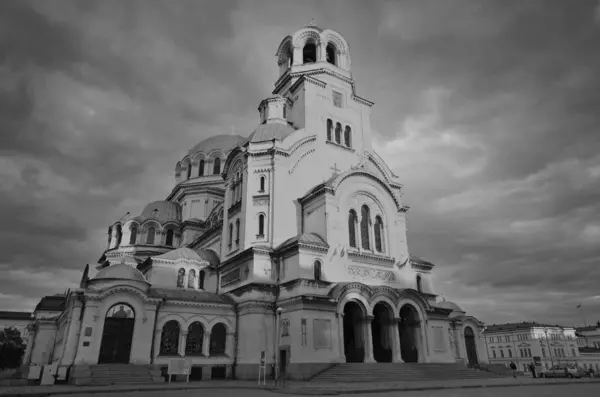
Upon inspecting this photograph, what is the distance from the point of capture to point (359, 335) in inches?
992

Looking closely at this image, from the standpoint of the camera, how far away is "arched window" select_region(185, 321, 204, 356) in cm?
2477

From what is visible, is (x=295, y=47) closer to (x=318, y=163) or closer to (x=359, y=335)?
(x=318, y=163)

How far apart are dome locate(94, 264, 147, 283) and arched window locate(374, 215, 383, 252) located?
1573 cm

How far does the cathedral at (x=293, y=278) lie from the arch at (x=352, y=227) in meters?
0.07

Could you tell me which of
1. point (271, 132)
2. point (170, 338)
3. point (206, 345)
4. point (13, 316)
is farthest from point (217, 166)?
point (13, 316)

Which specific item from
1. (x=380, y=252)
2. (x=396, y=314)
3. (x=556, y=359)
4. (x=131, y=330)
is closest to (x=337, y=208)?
(x=380, y=252)

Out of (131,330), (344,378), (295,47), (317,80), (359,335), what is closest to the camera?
(344,378)

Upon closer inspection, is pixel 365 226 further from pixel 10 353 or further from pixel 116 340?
pixel 10 353

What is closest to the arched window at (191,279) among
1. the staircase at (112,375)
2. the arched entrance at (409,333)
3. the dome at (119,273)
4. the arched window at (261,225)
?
the dome at (119,273)

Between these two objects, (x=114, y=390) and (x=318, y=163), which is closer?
(x=114, y=390)

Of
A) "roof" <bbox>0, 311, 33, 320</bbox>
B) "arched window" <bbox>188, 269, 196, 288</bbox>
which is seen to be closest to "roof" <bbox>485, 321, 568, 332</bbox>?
"arched window" <bbox>188, 269, 196, 288</bbox>

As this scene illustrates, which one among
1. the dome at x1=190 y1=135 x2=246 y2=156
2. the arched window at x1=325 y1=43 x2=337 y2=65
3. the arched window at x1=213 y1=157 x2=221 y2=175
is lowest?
the arched window at x1=213 y1=157 x2=221 y2=175

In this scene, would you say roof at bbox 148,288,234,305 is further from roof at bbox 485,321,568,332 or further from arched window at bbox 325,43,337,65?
roof at bbox 485,321,568,332

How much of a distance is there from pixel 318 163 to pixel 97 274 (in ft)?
54.9
